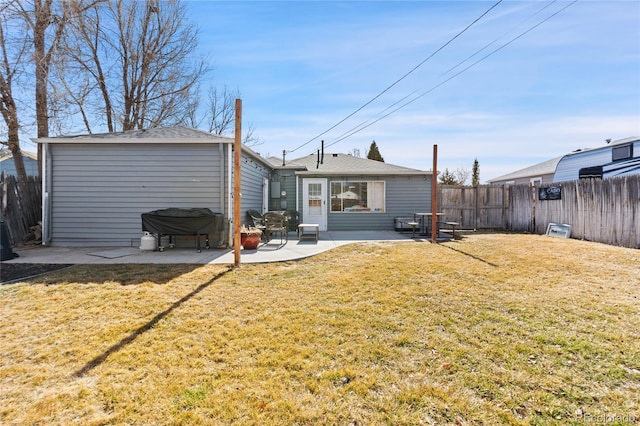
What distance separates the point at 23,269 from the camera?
5.36m

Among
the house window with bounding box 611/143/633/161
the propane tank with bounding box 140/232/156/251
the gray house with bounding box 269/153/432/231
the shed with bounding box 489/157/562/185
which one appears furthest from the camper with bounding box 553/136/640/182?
the propane tank with bounding box 140/232/156/251

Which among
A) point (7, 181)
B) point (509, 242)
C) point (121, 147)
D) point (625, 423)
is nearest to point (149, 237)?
point (121, 147)

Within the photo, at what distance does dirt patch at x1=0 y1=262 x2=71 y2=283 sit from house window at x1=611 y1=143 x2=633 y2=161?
1553 cm

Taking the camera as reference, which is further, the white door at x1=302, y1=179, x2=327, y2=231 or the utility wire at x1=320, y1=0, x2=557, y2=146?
the white door at x1=302, y1=179, x2=327, y2=231

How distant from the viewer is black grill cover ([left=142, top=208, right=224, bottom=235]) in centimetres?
691

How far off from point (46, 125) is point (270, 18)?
8.54 metres

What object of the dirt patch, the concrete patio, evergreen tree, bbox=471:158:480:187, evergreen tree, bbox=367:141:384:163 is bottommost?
the dirt patch

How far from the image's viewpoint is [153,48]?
14430 mm

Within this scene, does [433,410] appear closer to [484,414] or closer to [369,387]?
[484,414]

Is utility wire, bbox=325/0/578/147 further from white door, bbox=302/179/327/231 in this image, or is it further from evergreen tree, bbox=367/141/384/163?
evergreen tree, bbox=367/141/384/163

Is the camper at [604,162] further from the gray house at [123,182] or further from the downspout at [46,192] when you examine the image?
the downspout at [46,192]

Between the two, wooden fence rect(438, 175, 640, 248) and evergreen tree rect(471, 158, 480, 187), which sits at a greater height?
evergreen tree rect(471, 158, 480, 187)

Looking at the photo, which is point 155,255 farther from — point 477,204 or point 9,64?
point 477,204

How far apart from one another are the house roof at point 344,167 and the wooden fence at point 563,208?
7.26ft
